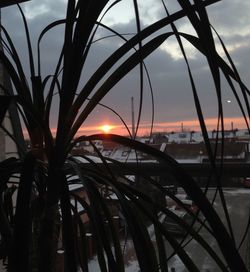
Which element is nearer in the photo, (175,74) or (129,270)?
(129,270)

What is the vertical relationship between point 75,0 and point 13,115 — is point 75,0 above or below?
above

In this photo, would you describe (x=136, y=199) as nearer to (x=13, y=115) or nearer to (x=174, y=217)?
(x=174, y=217)

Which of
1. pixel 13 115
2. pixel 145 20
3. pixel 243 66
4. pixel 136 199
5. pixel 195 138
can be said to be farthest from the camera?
pixel 13 115

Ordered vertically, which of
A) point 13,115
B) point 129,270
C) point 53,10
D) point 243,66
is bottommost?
point 129,270

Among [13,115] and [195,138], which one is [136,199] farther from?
[13,115]

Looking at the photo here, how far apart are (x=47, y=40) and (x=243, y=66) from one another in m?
0.54

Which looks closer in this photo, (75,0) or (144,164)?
(75,0)

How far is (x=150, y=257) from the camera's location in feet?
1.34

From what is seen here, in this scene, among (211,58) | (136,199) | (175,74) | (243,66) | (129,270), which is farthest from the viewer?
(175,74)

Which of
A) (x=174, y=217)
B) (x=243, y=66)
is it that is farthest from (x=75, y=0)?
(x=243, y=66)

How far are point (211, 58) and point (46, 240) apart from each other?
0.32 meters

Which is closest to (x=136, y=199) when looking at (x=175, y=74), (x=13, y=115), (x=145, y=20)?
(x=145, y=20)

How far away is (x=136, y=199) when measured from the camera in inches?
19.6

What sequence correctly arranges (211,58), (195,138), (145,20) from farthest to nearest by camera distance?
(195,138), (145,20), (211,58)
